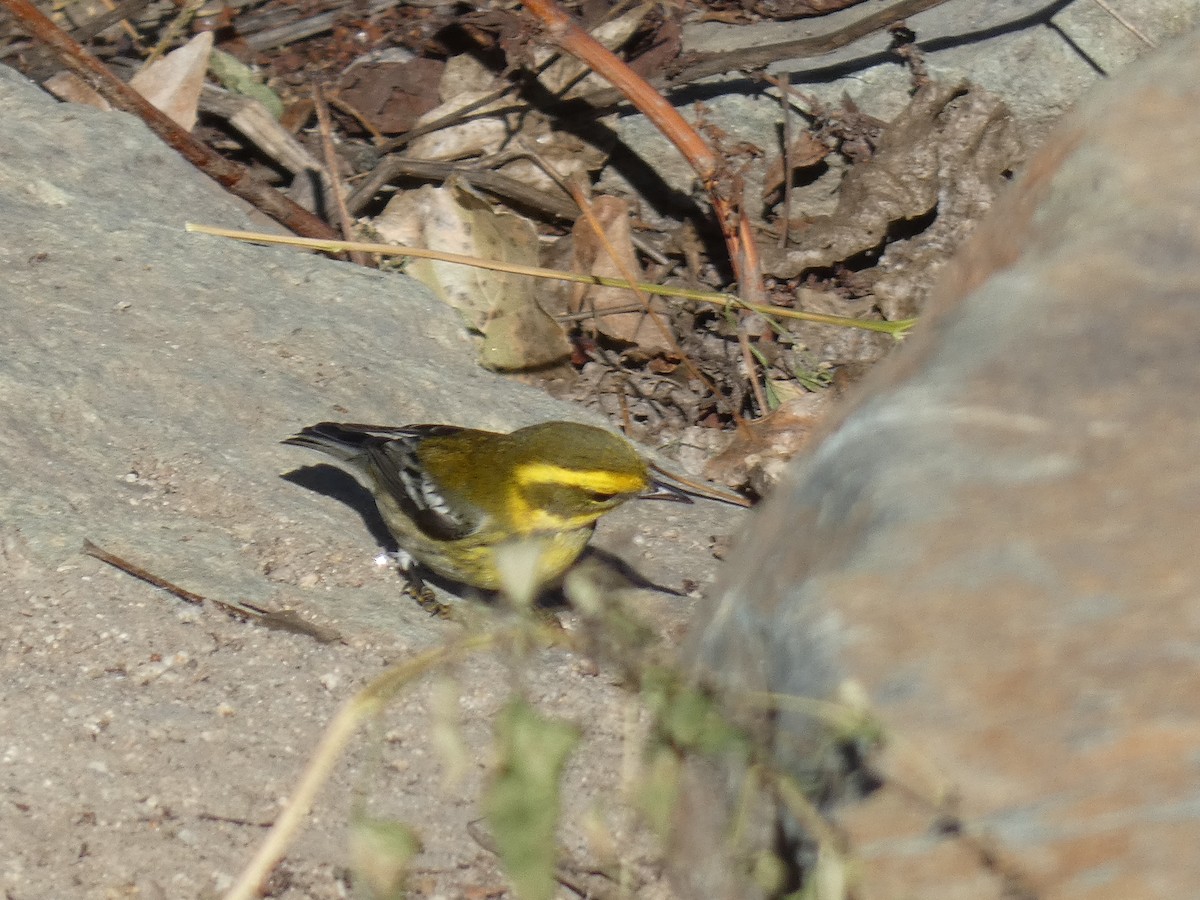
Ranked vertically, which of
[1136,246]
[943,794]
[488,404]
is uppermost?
[1136,246]

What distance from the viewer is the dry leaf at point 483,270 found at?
701 centimetres

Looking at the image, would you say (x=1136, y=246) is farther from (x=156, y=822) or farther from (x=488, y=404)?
(x=488, y=404)

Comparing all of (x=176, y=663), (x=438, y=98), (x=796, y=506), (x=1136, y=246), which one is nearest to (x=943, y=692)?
(x=796, y=506)

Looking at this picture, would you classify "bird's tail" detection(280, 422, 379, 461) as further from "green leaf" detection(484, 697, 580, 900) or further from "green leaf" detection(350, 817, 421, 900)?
"green leaf" detection(484, 697, 580, 900)

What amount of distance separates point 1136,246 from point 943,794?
130cm

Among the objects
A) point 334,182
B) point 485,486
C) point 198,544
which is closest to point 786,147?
point 334,182

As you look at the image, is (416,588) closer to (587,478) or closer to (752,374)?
(587,478)

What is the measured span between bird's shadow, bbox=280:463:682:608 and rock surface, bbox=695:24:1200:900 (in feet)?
8.82

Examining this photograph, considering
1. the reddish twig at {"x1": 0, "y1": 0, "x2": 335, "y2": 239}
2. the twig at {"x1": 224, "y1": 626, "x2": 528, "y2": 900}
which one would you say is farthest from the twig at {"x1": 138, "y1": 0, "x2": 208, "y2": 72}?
the twig at {"x1": 224, "y1": 626, "x2": 528, "y2": 900}

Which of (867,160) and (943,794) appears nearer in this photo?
(943,794)

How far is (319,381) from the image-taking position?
602cm

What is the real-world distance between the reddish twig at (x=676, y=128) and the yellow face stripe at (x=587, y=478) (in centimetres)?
218

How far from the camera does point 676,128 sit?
709cm

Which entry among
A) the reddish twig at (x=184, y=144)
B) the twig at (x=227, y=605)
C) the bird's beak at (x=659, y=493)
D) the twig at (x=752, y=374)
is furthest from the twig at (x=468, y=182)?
the twig at (x=227, y=605)
